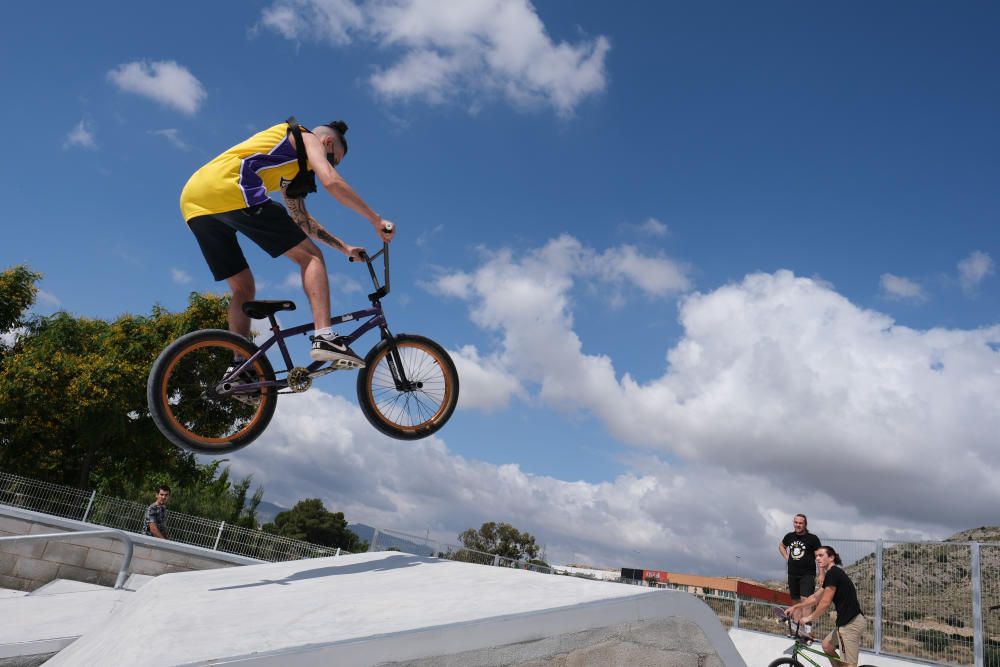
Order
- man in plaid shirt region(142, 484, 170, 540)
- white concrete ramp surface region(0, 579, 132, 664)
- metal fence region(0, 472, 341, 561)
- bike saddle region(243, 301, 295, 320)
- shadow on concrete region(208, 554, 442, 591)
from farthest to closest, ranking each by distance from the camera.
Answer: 1. metal fence region(0, 472, 341, 561)
2. man in plaid shirt region(142, 484, 170, 540)
3. white concrete ramp surface region(0, 579, 132, 664)
4. bike saddle region(243, 301, 295, 320)
5. shadow on concrete region(208, 554, 442, 591)

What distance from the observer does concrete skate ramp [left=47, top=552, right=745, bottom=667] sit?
280 centimetres

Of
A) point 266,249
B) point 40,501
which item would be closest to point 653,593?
point 266,249

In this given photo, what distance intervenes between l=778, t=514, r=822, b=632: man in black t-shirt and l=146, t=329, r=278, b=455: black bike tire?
8.25 metres

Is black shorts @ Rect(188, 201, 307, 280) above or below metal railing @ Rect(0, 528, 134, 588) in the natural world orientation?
above

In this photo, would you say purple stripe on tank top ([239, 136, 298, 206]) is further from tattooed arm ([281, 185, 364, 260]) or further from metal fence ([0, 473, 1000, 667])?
metal fence ([0, 473, 1000, 667])

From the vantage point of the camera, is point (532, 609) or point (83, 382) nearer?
A: point (532, 609)

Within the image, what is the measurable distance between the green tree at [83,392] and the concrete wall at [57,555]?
14.4 m

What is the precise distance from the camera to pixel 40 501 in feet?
54.2

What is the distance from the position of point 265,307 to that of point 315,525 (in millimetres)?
64546

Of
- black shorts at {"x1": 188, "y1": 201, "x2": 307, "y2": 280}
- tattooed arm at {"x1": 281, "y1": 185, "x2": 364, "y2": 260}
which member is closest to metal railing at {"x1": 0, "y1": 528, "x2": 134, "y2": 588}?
black shorts at {"x1": 188, "y1": 201, "x2": 307, "y2": 280}

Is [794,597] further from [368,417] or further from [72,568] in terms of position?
[72,568]

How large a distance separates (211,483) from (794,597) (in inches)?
1549

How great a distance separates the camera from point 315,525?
64750 mm

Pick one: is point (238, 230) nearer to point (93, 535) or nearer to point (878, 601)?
point (93, 535)
